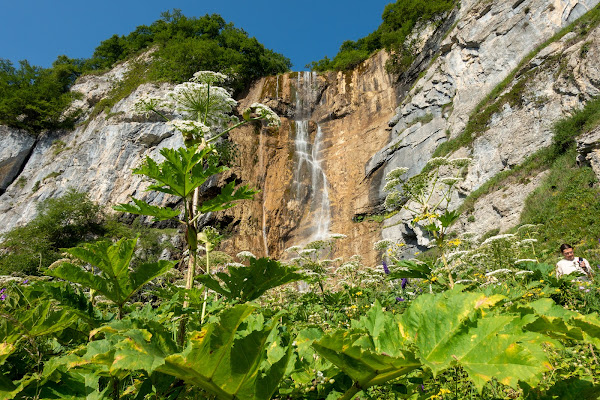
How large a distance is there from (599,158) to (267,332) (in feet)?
A: 44.5

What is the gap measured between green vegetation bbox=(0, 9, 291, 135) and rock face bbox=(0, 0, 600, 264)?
1.94 metres

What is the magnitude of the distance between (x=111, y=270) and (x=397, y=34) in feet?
120

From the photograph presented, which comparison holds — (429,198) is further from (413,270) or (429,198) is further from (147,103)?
(147,103)

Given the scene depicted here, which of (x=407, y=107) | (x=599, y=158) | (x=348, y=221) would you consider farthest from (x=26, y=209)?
(x=599, y=158)

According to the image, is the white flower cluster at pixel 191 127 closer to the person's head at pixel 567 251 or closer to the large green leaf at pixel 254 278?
the large green leaf at pixel 254 278

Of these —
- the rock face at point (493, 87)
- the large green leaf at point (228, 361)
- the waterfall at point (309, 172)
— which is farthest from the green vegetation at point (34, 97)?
the large green leaf at point (228, 361)

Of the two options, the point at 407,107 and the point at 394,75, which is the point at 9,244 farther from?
the point at 394,75

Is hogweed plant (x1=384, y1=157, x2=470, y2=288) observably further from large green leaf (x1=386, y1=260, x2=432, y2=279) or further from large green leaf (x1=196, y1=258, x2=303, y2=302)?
large green leaf (x1=196, y1=258, x2=303, y2=302)

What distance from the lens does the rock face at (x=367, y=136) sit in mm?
Result: 15633

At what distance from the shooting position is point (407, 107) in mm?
25656

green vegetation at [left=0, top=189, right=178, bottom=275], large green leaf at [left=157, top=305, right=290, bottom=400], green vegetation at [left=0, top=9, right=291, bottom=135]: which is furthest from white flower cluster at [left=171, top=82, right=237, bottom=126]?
green vegetation at [left=0, top=9, right=291, bottom=135]

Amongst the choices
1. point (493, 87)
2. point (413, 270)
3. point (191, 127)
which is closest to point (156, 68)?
point (493, 87)

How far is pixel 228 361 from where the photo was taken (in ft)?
3.00

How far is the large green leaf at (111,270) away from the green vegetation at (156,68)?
3231cm
